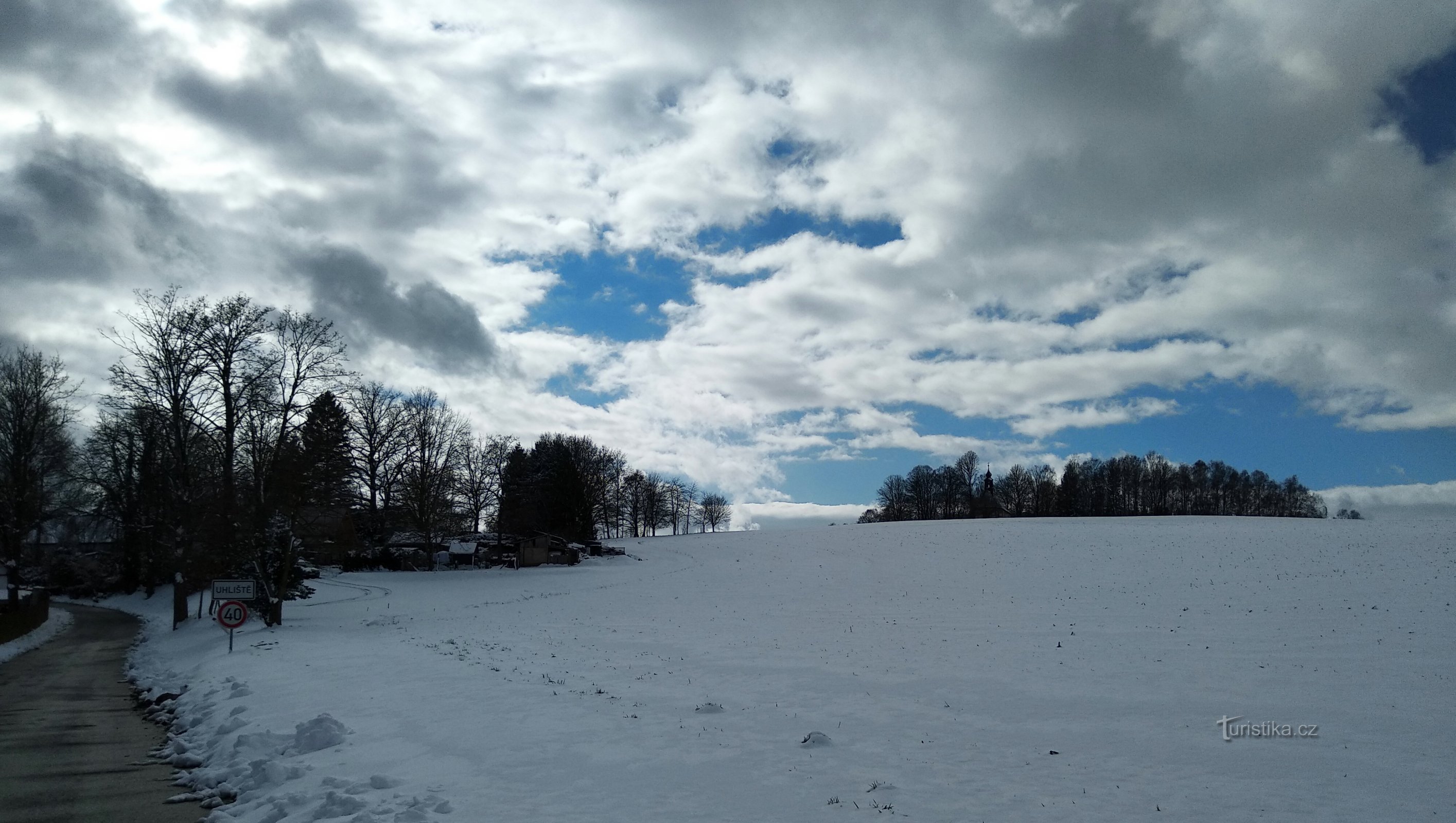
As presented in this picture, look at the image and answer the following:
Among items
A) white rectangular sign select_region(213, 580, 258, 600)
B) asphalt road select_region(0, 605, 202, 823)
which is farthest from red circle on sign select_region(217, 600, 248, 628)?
asphalt road select_region(0, 605, 202, 823)

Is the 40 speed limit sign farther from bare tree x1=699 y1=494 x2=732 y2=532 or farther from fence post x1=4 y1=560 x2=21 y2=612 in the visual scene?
bare tree x1=699 y1=494 x2=732 y2=532

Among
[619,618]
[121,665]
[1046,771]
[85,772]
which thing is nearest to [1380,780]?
[1046,771]

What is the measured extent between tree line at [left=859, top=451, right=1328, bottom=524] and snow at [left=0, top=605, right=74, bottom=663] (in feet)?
324

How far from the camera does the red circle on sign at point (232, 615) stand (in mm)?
19922

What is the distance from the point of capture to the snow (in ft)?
87.0

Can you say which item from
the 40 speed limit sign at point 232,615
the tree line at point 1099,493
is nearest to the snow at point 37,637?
the 40 speed limit sign at point 232,615

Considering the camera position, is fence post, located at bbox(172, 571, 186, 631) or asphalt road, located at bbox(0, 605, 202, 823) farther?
fence post, located at bbox(172, 571, 186, 631)

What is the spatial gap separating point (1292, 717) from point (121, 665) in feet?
94.2

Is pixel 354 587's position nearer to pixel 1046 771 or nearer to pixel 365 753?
pixel 365 753

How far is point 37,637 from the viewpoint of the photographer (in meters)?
31.6

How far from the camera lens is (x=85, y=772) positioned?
36.3ft

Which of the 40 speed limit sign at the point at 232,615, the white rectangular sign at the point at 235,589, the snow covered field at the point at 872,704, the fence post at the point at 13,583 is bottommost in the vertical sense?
the fence post at the point at 13,583

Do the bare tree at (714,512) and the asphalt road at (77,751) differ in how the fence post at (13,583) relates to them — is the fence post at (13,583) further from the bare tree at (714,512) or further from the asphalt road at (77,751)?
the bare tree at (714,512)

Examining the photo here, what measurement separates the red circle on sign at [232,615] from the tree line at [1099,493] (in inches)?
4166
